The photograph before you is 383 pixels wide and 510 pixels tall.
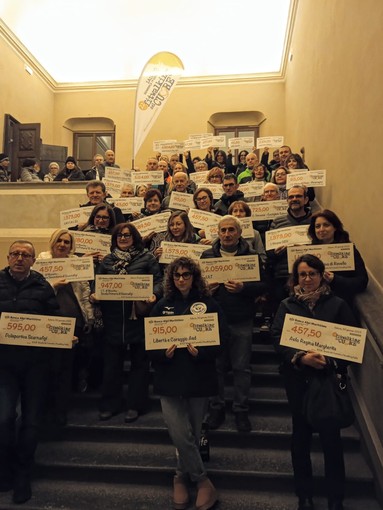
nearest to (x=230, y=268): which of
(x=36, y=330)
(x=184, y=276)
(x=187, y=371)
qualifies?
(x=184, y=276)

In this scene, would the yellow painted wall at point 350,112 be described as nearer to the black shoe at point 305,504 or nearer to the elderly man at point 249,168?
the elderly man at point 249,168

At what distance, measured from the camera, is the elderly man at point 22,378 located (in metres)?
3.01

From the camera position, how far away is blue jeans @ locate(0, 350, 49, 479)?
3.00 m

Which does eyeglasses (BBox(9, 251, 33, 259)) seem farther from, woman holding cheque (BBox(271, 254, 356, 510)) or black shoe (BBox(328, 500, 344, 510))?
black shoe (BBox(328, 500, 344, 510))

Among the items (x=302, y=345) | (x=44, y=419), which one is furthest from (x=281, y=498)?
(x=44, y=419)

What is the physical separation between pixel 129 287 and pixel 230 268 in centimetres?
84

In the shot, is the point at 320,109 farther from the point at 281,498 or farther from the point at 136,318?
the point at 281,498

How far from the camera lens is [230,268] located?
3.46m

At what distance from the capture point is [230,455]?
10.7 feet

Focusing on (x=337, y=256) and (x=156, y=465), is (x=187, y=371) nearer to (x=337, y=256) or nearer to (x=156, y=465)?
(x=156, y=465)

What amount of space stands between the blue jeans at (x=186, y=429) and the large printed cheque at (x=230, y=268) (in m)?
0.99

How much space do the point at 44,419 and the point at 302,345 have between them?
90.2 inches

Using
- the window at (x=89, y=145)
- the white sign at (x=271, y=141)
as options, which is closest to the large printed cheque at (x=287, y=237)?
the white sign at (x=271, y=141)

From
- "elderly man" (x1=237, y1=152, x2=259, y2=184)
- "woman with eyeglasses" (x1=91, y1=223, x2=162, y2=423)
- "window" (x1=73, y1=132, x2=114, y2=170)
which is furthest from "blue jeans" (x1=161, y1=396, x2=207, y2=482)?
"window" (x1=73, y1=132, x2=114, y2=170)
